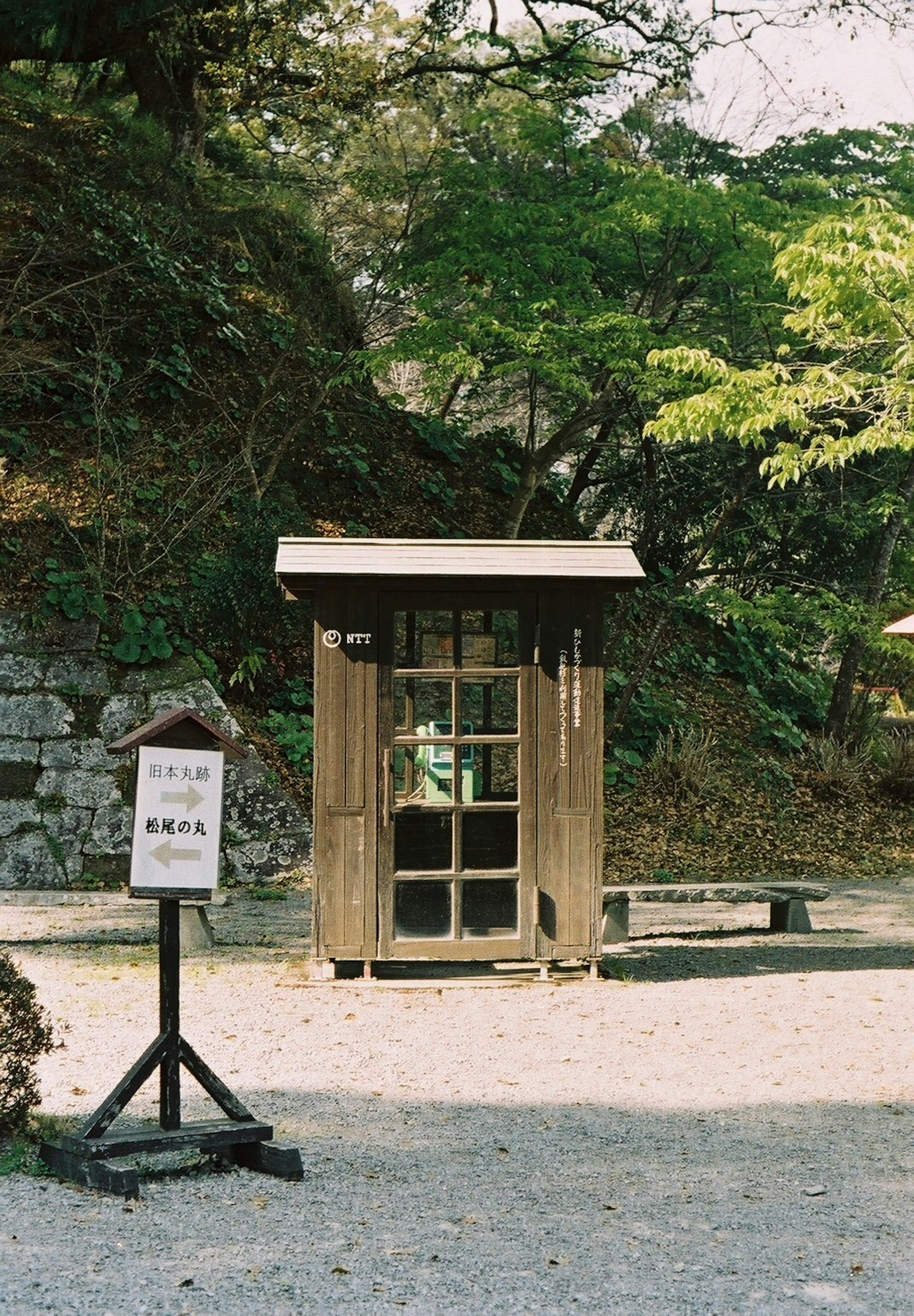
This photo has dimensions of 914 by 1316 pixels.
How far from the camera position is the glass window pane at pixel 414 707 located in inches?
317

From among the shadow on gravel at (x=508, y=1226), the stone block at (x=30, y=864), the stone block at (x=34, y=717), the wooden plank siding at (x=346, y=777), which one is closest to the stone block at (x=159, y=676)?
the stone block at (x=34, y=717)

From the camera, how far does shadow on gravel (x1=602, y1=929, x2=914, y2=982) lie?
879cm

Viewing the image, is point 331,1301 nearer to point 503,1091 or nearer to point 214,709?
point 503,1091

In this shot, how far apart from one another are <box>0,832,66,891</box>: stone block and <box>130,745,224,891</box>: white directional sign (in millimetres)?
7543

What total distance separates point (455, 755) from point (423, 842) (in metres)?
0.55

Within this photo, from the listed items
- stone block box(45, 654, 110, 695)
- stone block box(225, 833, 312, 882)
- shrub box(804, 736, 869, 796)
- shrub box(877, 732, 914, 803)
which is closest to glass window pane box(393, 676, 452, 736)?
stone block box(225, 833, 312, 882)

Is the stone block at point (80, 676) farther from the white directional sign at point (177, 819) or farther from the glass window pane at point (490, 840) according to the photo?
the white directional sign at point (177, 819)

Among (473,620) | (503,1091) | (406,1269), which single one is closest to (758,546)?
(473,620)

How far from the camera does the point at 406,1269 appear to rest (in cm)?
371

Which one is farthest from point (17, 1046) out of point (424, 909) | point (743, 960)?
point (743, 960)

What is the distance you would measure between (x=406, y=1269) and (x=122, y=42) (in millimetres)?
15935

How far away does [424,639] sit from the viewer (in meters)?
8.09

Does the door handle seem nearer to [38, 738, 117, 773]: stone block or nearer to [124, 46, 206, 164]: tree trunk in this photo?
[38, 738, 117, 773]: stone block

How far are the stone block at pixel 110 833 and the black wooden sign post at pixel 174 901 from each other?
24.0 ft
